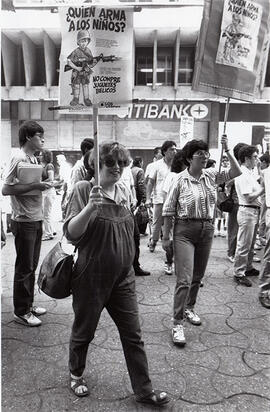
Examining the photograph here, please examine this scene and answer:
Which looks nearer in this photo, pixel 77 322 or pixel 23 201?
pixel 77 322

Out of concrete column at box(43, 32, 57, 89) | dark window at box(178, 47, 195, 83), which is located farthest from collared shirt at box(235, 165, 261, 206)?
concrete column at box(43, 32, 57, 89)

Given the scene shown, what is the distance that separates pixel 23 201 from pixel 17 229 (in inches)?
11.5

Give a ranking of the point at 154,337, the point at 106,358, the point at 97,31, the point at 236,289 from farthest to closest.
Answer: the point at 236,289 < the point at 154,337 < the point at 106,358 < the point at 97,31

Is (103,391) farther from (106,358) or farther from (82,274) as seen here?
(82,274)

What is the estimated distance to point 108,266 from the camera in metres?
2.47

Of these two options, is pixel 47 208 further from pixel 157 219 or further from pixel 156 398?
pixel 156 398

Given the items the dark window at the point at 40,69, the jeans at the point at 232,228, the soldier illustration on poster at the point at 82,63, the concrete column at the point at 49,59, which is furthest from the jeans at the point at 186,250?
the dark window at the point at 40,69

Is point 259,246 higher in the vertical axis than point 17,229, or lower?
lower

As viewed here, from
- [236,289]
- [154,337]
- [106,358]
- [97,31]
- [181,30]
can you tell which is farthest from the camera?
[181,30]

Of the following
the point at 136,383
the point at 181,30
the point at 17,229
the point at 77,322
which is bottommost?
the point at 136,383

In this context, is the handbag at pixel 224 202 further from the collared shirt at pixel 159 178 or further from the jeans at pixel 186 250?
the jeans at pixel 186 250

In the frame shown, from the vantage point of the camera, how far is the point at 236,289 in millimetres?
5004

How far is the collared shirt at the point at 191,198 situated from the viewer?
3.57 m

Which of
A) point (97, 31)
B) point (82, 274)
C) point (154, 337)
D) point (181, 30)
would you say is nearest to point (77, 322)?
point (82, 274)
